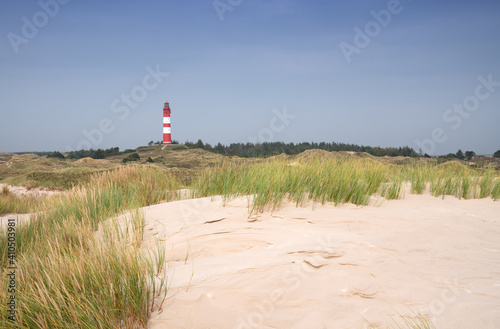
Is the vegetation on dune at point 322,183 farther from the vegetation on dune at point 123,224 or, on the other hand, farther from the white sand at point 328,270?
the white sand at point 328,270

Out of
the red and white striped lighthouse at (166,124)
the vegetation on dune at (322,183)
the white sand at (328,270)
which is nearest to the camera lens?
the white sand at (328,270)

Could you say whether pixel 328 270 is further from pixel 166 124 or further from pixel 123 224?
pixel 166 124

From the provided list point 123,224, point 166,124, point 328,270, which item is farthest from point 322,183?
point 166,124

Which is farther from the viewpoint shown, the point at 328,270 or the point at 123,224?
the point at 123,224

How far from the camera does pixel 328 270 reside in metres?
2.67

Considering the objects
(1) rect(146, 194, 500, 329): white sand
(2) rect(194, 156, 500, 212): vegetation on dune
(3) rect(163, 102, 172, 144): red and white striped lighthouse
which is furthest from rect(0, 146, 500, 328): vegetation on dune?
(3) rect(163, 102, 172, 144): red and white striped lighthouse

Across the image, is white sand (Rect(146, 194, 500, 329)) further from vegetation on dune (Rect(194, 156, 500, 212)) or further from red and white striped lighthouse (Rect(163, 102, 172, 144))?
red and white striped lighthouse (Rect(163, 102, 172, 144))

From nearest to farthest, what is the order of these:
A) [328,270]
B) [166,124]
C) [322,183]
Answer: [328,270] < [322,183] < [166,124]

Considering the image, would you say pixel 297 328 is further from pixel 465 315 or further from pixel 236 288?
pixel 465 315

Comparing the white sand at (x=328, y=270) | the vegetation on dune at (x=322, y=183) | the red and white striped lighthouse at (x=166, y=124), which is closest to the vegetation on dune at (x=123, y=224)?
the vegetation on dune at (x=322, y=183)

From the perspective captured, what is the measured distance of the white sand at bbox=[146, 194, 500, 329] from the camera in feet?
7.02

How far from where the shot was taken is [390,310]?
2.12 meters

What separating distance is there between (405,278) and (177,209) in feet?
12.0

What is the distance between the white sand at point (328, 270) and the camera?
2139 millimetres
